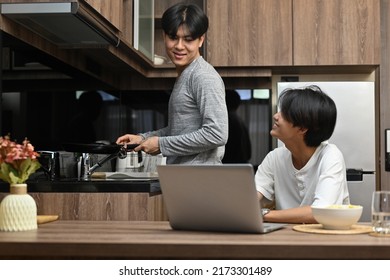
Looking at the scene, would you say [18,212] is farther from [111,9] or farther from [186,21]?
[111,9]

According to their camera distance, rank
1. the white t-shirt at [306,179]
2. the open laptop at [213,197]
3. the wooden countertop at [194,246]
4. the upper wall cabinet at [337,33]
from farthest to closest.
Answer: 1. the upper wall cabinet at [337,33]
2. the white t-shirt at [306,179]
3. the open laptop at [213,197]
4. the wooden countertop at [194,246]

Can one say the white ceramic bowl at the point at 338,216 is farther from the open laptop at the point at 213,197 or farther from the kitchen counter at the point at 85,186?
the kitchen counter at the point at 85,186

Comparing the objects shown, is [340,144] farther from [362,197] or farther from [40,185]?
[40,185]

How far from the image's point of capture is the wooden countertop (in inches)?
57.6

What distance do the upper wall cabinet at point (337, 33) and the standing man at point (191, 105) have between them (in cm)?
159

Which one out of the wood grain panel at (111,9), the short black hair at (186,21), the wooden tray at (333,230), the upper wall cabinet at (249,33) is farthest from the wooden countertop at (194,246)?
the upper wall cabinet at (249,33)

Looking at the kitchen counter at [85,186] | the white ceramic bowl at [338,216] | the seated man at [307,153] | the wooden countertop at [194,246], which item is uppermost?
the seated man at [307,153]

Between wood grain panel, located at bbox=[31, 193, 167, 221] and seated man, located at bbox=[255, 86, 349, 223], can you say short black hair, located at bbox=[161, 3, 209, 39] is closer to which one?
seated man, located at bbox=[255, 86, 349, 223]

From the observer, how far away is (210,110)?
2436 mm

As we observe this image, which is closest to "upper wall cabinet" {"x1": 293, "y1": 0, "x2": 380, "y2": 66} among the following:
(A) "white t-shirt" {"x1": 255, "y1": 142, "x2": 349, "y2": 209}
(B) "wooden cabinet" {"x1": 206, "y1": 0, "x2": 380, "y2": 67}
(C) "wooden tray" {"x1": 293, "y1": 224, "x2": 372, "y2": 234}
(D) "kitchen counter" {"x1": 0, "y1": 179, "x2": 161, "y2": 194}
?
(B) "wooden cabinet" {"x1": 206, "y1": 0, "x2": 380, "y2": 67}

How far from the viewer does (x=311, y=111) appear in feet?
7.64

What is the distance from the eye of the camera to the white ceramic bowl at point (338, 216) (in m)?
1.71

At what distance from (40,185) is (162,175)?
915mm
